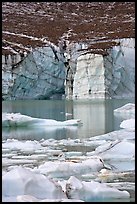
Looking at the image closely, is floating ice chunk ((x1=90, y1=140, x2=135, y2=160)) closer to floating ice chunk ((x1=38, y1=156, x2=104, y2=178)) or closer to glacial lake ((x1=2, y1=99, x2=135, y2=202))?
glacial lake ((x1=2, y1=99, x2=135, y2=202))

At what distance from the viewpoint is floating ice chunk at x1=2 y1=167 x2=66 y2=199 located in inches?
110

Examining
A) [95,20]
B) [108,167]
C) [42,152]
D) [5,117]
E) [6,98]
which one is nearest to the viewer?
[108,167]

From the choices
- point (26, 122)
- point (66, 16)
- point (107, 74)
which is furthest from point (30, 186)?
point (107, 74)

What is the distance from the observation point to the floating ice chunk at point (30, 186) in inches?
110

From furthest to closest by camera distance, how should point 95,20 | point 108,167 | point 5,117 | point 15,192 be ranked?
point 95,20, point 5,117, point 108,167, point 15,192

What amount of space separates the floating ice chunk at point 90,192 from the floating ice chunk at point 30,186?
0.07 m

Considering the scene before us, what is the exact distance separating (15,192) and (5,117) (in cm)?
731

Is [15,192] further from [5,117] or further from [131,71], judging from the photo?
[131,71]

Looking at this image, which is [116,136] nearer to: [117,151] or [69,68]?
[117,151]

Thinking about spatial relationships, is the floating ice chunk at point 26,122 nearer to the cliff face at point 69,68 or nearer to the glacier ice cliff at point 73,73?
the cliff face at point 69,68

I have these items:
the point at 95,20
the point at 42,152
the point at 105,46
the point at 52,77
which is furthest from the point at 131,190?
the point at 52,77

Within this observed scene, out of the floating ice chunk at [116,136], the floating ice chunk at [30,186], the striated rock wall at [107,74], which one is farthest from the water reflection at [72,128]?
the striated rock wall at [107,74]

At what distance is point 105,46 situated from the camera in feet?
101

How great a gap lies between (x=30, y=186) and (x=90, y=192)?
0.41 meters
